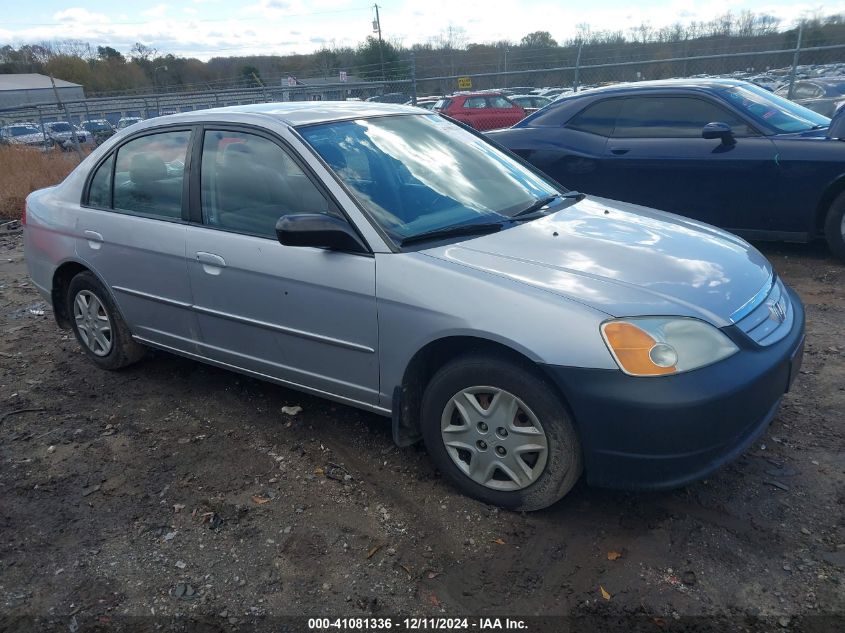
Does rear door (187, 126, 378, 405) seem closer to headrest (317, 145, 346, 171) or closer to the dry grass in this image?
headrest (317, 145, 346, 171)

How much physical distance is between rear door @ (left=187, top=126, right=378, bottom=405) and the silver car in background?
0.4 inches

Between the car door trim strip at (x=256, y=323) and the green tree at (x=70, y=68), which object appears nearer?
the car door trim strip at (x=256, y=323)

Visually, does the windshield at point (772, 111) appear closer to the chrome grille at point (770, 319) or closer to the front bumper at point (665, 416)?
the chrome grille at point (770, 319)

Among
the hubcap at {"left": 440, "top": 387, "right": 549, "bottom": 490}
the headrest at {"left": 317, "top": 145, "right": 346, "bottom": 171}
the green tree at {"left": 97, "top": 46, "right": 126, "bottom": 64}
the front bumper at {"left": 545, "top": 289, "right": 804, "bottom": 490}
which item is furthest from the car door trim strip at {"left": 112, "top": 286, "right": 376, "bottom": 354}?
the green tree at {"left": 97, "top": 46, "right": 126, "bottom": 64}

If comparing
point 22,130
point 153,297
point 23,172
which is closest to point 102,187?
point 153,297

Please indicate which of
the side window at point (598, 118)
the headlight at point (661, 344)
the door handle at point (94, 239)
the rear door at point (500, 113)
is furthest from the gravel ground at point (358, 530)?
the rear door at point (500, 113)

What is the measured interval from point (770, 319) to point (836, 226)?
372 centimetres

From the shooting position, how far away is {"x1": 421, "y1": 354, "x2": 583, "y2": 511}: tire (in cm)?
274

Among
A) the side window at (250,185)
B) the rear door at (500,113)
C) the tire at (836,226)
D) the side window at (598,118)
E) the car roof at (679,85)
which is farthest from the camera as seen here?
the rear door at (500,113)

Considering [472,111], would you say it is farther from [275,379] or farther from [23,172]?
[275,379]

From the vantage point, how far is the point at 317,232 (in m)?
3.09

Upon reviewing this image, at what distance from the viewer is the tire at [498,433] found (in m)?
2.74

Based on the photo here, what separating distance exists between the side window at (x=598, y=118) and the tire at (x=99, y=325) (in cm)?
469

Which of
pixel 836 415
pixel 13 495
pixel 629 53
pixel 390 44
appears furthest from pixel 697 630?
pixel 390 44
